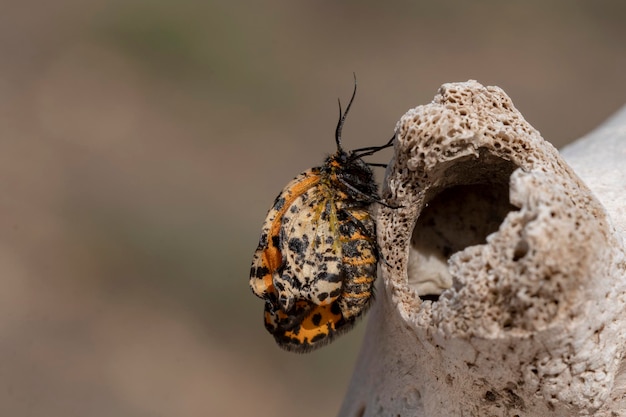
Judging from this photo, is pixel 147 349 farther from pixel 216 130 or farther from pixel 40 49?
pixel 40 49

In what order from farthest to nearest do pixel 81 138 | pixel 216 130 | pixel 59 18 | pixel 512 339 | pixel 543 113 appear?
pixel 543 113 → pixel 59 18 → pixel 216 130 → pixel 81 138 → pixel 512 339

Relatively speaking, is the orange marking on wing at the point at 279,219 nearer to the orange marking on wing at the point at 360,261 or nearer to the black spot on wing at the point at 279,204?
the black spot on wing at the point at 279,204

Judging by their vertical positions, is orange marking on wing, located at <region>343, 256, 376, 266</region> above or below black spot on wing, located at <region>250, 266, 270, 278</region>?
below

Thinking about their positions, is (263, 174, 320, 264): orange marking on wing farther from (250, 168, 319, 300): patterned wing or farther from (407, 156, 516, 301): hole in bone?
(407, 156, 516, 301): hole in bone

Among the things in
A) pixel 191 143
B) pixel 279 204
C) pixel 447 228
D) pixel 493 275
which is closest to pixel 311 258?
pixel 279 204

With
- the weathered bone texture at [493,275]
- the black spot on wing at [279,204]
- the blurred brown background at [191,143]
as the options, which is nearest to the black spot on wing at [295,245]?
the black spot on wing at [279,204]

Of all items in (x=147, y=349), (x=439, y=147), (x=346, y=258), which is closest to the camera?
(x=439, y=147)

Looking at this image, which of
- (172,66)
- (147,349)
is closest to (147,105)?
(172,66)

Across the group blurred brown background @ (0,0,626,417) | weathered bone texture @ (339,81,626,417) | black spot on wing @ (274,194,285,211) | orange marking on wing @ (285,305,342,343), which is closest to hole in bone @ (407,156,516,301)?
weathered bone texture @ (339,81,626,417)
